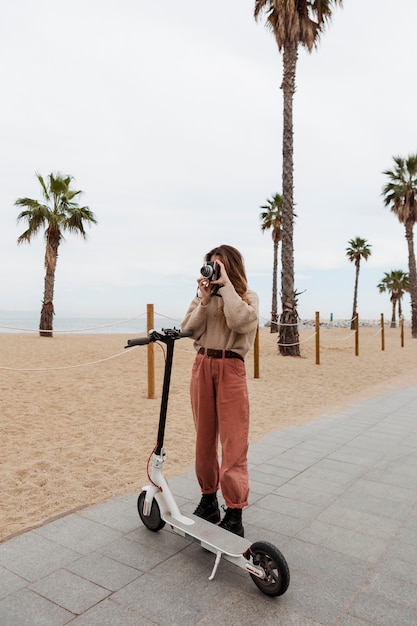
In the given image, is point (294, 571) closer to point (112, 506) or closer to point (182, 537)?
point (182, 537)

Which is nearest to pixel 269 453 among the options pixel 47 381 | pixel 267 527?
pixel 267 527

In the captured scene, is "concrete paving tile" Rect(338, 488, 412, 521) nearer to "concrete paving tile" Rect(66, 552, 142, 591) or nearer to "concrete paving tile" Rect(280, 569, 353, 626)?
"concrete paving tile" Rect(280, 569, 353, 626)

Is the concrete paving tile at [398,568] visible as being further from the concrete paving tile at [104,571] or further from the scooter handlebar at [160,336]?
the scooter handlebar at [160,336]

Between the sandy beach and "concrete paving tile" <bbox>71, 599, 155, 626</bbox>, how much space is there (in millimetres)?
1091

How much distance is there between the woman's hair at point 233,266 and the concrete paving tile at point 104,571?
5.42 ft

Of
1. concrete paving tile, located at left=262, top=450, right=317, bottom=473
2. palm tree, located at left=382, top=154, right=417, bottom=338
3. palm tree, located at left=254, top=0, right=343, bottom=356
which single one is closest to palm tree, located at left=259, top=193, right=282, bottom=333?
palm tree, located at left=382, top=154, right=417, bottom=338

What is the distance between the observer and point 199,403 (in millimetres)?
2793

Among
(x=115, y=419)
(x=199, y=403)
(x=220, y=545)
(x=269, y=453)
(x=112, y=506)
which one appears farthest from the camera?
(x=115, y=419)

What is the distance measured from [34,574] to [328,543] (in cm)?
171

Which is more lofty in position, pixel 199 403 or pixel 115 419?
pixel 199 403

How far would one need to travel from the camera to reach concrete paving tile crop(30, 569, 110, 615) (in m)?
2.20

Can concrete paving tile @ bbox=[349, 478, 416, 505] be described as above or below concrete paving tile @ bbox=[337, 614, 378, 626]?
above

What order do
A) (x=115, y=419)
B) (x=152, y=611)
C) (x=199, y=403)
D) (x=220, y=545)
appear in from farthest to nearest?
(x=115, y=419) → (x=199, y=403) → (x=220, y=545) → (x=152, y=611)

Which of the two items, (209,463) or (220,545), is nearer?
(220,545)
